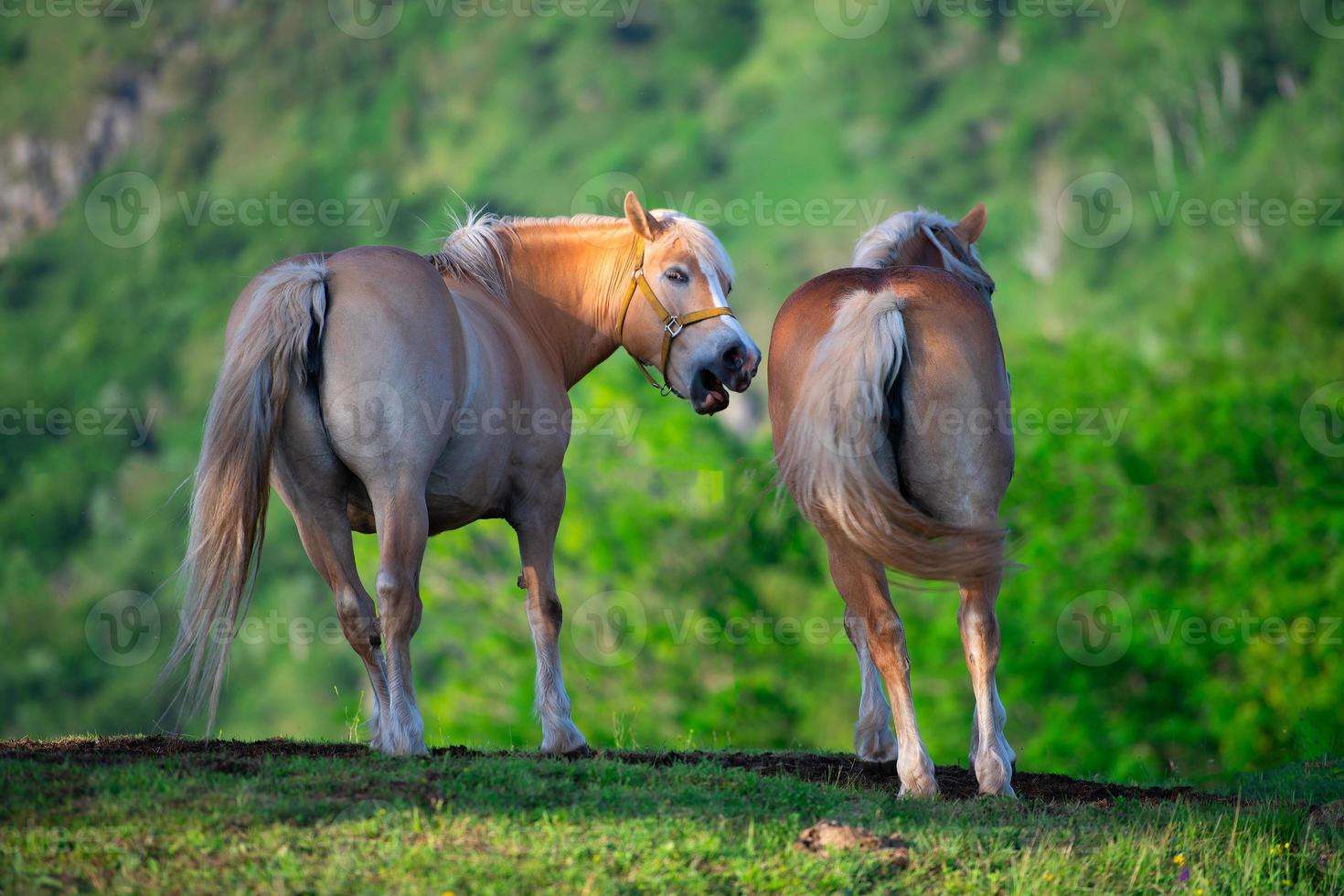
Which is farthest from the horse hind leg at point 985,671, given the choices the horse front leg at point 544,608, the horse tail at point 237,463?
the horse tail at point 237,463

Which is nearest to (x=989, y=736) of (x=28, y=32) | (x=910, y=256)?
(x=910, y=256)

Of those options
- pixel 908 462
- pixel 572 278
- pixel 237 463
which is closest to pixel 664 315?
pixel 572 278

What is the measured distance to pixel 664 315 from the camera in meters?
8.41

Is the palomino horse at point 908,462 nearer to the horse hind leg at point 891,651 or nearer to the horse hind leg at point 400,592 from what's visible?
the horse hind leg at point 891,651

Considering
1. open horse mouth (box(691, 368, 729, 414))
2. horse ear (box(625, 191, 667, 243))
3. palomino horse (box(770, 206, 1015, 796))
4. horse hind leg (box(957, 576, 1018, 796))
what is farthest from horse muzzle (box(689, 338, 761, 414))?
horse hind leg (box(957, 576, 1018, 796))

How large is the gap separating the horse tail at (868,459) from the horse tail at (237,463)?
7.43 feet

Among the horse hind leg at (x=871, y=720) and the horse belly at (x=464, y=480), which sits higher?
the horse belly at (x=464, y=480)

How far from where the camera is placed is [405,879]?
482 centimetres

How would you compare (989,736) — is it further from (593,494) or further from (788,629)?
(593,494)

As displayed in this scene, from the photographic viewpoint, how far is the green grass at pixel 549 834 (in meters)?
4.90

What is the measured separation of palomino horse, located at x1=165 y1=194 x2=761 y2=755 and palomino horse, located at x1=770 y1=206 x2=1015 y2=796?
1.48 m

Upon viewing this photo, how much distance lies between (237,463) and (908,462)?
2996mm

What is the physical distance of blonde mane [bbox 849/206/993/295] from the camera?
8.34m

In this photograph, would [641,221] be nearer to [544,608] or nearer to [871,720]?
[544,608]
